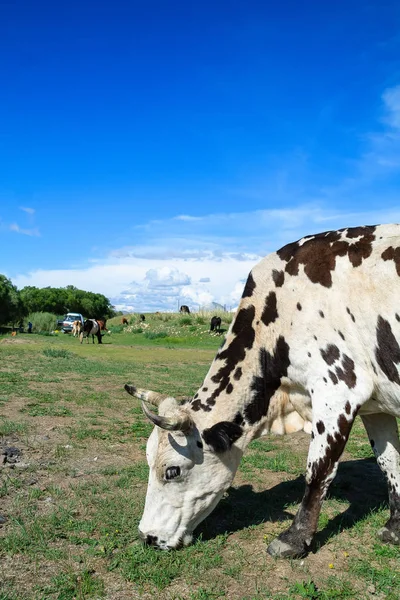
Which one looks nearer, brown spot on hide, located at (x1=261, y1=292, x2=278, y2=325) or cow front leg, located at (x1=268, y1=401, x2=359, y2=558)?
cow front leg, located at (x1=268, y1=401, x2=359, y2=558)

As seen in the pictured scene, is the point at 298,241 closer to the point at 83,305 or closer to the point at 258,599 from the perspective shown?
the point at 258,599

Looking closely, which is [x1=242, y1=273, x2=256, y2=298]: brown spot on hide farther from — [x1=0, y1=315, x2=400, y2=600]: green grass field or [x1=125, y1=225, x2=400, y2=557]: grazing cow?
[x1=0, y1=315, x2=400, y2=600]: green grass field

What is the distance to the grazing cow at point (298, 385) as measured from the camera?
407cm

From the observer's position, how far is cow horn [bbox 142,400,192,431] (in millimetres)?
3931

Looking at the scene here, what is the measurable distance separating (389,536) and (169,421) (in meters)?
2.19

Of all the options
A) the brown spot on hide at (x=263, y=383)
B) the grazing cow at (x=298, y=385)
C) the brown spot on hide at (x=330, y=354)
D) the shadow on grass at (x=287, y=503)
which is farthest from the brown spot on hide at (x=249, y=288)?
the shadow on grass at (x=287, y=503)

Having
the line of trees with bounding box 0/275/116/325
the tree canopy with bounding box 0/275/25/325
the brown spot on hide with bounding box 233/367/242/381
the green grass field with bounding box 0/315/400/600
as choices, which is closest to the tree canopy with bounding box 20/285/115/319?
the line of trees with bounding box 0/275/116/325

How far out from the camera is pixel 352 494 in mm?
5641

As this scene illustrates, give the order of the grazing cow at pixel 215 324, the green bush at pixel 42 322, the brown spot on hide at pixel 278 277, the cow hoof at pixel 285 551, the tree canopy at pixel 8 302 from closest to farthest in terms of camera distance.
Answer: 1. the cow hoof at pixel 285 551
2. the brown spot on hide at pixel 278 277
3. the grazing cow at pixel 215 324
4. the green bush at pixel 42 322
5. the tree canopy at pixel 8 302

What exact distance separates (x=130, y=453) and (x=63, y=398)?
3.82 meters

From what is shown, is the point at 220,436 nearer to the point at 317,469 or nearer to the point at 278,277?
the point at 317,469

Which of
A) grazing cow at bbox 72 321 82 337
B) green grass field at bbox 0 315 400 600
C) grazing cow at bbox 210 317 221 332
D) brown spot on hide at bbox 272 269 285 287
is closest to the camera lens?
green grass field at bbox 0 315 400 600

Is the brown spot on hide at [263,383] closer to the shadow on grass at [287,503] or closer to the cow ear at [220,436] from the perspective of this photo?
the cow ear at [220,436]

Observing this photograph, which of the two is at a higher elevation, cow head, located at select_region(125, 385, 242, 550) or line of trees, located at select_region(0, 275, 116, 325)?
line of trees, located at select_region(0, 275, 116, 325)
